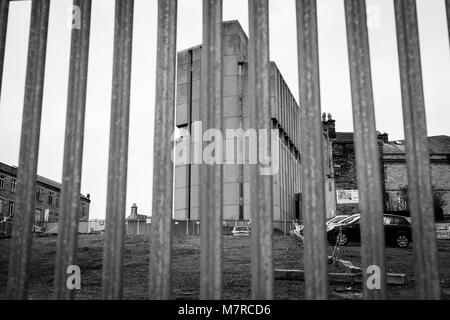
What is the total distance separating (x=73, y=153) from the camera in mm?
3029

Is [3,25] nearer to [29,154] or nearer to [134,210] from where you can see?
[29,154]

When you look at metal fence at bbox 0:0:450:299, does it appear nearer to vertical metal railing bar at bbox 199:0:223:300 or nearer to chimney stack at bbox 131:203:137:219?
vertical metal railing bar at bbox 199:0:223:300

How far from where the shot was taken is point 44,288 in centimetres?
846

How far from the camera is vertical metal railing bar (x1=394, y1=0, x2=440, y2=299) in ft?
8.72

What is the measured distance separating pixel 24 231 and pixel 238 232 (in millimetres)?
28725

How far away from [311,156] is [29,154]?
2.09 m

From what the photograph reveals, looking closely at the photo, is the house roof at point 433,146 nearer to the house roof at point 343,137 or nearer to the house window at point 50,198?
the house roof at point 343,137

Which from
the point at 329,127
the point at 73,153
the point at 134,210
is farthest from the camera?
the point at 134,210

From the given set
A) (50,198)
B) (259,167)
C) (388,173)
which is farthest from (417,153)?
(50,198)

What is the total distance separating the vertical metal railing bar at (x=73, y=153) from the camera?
2.94m

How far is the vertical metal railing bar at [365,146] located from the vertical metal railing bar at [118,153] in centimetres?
164

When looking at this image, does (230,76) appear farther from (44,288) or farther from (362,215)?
(362,215)

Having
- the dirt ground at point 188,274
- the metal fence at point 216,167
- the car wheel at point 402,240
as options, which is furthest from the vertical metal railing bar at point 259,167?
the car wheel at point 402,240

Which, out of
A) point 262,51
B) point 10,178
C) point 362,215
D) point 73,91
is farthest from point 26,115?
point 10,178
